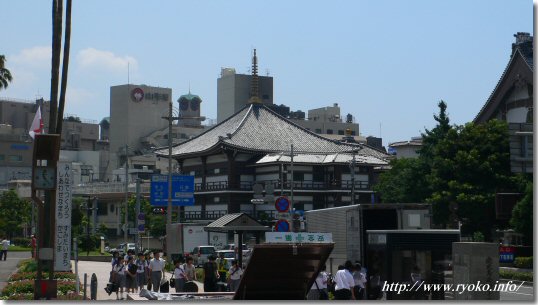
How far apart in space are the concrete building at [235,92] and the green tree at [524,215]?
74.1 m

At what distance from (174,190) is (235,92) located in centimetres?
7144

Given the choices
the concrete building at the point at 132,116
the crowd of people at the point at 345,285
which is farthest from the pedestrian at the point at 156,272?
the concrete building at the point at 132,116

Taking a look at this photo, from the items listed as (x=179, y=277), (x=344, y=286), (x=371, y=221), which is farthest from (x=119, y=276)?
(x=344, y=286)

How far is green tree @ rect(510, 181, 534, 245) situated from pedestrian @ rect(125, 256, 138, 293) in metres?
20.9

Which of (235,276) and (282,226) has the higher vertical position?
(282,226)

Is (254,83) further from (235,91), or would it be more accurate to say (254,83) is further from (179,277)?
(179,277)

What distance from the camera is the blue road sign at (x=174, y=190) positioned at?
44.1m

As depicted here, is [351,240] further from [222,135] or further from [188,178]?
[222,135]

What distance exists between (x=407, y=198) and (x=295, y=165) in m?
18.6

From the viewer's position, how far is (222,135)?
7688 centimetres

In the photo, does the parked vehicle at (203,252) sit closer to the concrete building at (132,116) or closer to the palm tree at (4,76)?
the palm tree at (4,76)

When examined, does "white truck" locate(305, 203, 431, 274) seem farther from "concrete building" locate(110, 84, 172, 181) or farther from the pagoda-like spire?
"concrete building" locate(110, 84, 172, 181)

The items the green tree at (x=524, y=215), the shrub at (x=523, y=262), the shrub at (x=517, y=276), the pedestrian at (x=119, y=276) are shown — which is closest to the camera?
the pedestrian at (x=119, y=276)

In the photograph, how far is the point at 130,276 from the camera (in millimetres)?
26891
